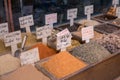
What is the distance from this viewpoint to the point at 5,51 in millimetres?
A: 1513

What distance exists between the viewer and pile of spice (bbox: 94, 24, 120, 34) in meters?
1.94

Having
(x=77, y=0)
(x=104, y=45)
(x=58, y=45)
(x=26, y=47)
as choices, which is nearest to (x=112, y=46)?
(x=104, y=45)

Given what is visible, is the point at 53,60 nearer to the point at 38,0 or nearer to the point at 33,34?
the point at 33,34

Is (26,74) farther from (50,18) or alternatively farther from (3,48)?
(50,18)

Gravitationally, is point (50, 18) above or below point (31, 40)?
above

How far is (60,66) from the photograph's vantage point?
1245mm

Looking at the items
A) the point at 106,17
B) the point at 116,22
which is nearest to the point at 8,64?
the point at 116,22

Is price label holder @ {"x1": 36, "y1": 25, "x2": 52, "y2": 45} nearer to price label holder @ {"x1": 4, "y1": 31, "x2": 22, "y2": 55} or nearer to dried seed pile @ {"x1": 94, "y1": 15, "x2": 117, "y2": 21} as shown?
price label holder @ {"x1": 4, "y1": 31, "x2": 22, "y2": 55}

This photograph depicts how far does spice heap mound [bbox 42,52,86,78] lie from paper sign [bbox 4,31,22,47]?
31 centimetres

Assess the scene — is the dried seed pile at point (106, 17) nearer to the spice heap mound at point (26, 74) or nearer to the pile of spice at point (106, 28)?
the pile of spice at point (106, 28)

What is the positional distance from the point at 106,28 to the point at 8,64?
44.6 inches

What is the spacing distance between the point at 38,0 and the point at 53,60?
47.1 inches

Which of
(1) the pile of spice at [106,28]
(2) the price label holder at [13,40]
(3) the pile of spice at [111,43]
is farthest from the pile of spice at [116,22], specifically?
(2) the price label holder at [13,40]

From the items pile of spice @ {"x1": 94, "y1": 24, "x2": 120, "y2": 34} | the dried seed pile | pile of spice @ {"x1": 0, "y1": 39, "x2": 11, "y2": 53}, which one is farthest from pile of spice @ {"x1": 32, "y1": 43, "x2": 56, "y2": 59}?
the dried seed pile
